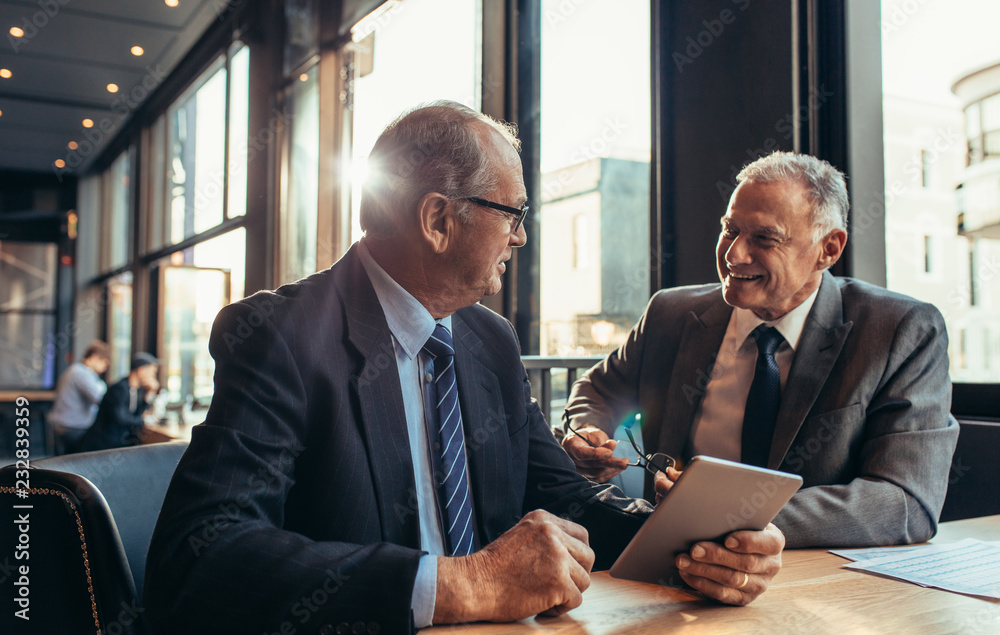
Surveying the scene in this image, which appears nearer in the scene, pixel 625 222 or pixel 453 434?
pixel 453 434

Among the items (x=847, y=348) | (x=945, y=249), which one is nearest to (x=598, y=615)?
(x=847, y=348)

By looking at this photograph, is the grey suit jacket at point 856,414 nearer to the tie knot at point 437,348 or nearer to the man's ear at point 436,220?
the tie knot at point 437,348

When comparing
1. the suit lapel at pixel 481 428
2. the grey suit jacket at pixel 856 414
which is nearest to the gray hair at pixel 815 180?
the grey suit jacket at pixel 856 414

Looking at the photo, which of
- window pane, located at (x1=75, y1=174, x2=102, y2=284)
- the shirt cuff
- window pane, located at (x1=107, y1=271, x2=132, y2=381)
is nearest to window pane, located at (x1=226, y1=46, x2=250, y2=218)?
window pane, located at (x1=107, y1=271, x2=132, y2=381)

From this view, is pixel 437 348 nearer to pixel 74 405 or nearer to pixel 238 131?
pixel 238 131

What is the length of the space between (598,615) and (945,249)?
5.78ft

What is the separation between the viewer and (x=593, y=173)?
319 cm

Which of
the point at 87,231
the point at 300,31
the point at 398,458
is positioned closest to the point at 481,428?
the point at 398,458

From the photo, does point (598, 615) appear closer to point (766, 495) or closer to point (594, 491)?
point (766, 495)

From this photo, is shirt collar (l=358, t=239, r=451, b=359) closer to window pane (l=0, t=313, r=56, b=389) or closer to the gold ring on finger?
the gold ring on finger

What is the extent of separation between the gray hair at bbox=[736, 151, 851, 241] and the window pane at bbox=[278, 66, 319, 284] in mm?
3966

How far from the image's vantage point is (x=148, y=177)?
28.0 feet

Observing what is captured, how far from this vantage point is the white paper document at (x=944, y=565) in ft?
3.42

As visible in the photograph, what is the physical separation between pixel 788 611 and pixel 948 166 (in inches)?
66.5
